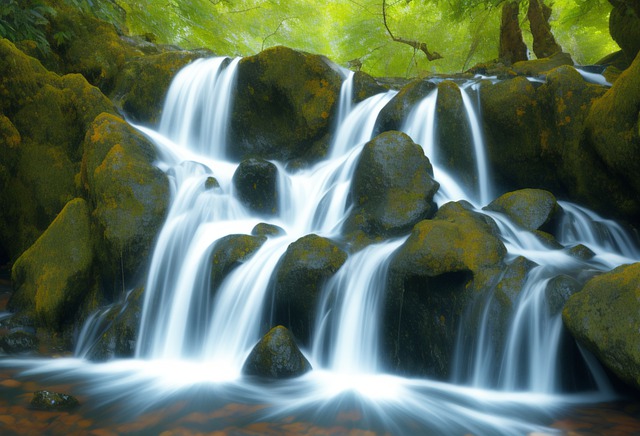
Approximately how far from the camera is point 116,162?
6.18 m

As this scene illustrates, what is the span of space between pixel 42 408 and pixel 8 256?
4.93m

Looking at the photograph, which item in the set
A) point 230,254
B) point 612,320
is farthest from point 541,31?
point 612,320

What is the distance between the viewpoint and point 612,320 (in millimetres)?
3586

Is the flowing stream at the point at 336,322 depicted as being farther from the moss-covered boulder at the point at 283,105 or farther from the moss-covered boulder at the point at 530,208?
the moss-covered boulder at the point at 283,105

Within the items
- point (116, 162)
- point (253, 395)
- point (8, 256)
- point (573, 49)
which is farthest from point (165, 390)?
point (573, 49)

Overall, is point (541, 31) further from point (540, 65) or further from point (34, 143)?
point (34, 143)

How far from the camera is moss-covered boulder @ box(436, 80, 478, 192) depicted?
7.04 m

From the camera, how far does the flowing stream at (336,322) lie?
13.0 feet

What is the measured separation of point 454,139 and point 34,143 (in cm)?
596

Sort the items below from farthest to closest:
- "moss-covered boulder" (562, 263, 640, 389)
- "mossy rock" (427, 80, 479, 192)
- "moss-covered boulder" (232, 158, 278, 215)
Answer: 1. "mossy rock" (427, 80, 479, 192)
2. "moss-covered boulder" (232, 158, 278, 215)
3. "moss-covered boulder" (562, 263, 640, 389)

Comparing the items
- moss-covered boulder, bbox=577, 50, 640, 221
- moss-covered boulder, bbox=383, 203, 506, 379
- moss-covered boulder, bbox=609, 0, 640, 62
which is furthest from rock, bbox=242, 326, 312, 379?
moss-covered boulder, bbox=609, 0, 640, 62

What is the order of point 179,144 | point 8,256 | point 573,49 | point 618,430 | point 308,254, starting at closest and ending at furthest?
point 618,430
point 308,254
point 8,256
point 179,144
point 573,49

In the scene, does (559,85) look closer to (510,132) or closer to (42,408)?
(510,132)

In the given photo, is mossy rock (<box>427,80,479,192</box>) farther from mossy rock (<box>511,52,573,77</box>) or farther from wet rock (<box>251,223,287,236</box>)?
mossy rock (<box>511,52,573,77</box>)
